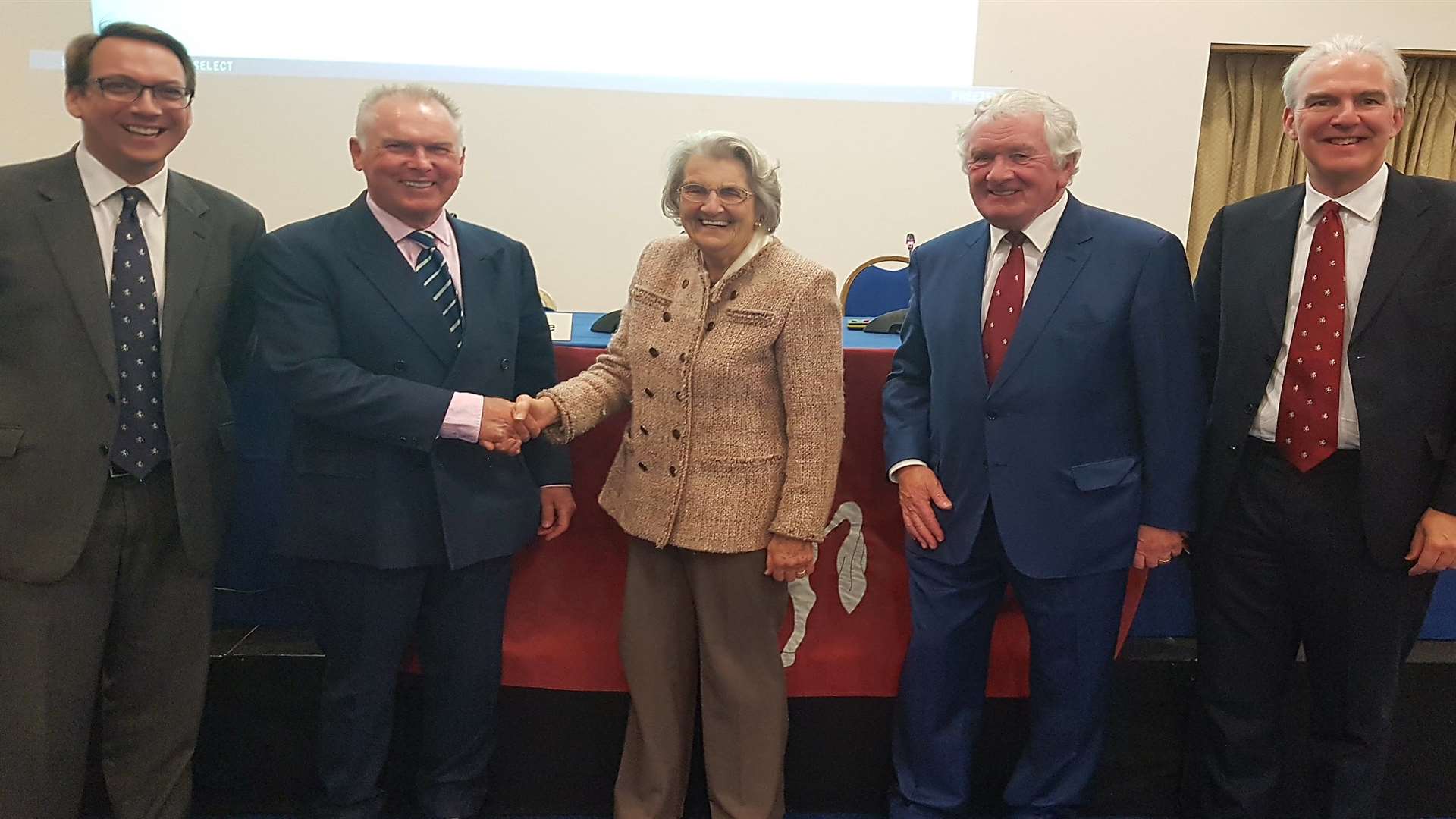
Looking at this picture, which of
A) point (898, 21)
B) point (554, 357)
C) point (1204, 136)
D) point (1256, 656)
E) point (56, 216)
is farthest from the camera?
point (1204, 136)

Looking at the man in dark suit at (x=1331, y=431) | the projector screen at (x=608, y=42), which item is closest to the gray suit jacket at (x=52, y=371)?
the man in dark suit at (x=1331, y=431)

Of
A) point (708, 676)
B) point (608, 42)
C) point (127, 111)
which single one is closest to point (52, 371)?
point (127, 111)

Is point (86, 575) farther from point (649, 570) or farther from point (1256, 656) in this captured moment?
point (1256, 656)

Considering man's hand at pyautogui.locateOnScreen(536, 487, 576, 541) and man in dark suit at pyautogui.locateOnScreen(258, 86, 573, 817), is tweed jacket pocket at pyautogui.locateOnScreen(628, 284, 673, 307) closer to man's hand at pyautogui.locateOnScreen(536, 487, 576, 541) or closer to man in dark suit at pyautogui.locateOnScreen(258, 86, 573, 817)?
man in dark suit at pyautogui.locateOnScreen(258, 86, 573, 817)

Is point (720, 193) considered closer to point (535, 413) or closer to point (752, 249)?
point (752, 249)

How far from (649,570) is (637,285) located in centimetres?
54

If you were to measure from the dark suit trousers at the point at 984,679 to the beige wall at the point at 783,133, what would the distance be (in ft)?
9.76

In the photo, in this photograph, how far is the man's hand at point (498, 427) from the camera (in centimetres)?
156

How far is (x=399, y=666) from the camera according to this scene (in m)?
1.66

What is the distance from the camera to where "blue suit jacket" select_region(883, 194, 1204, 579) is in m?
1.52

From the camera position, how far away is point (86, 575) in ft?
Answer: 4.77

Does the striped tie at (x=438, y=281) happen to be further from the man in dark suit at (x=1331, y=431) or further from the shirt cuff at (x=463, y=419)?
the man in dark suit at (x=1331, y=431)

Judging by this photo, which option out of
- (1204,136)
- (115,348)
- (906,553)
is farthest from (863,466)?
(1204,136)

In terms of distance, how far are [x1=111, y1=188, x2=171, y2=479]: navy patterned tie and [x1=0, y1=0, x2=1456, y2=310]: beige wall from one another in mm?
2888
